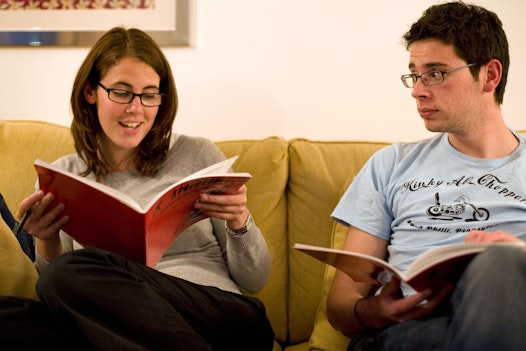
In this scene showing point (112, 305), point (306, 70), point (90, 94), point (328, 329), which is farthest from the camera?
point (306, 70)

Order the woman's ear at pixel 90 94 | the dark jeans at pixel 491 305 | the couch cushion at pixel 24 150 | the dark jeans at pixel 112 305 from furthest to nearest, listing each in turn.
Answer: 1. the couch cushion at pixel 24 150
2. the woman's ear at pixel 90 94
3. the dark jeans at pixel 112 305
4. the dark jeans at pixel 491 305

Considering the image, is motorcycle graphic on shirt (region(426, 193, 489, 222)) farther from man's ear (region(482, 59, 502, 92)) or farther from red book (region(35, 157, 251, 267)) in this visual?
red book (region(35, 157, 251, 267))

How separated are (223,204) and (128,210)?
0.24 m

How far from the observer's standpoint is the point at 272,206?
6.09 feet

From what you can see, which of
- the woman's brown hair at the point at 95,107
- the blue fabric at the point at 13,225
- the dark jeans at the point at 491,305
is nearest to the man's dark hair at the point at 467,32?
the woman's brown hair at the point at 95,107

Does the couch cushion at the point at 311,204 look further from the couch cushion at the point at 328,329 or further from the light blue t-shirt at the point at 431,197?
the light blue t-shirt at the point at 431,197

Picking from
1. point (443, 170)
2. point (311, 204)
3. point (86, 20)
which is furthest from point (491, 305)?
point (86, 20)

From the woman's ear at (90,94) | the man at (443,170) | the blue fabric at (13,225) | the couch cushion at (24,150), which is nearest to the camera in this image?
the man at (443,170)

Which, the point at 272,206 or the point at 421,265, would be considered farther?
the point at 272,206

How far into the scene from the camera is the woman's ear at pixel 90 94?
1669 millimetres

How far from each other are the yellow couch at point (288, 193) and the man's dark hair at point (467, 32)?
44cm

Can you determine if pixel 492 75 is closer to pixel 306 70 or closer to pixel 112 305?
pixel 306 70

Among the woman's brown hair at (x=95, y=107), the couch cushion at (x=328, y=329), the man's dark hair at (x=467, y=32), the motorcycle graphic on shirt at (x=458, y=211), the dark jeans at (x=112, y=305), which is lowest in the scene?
the couch cushion at (x=328, y=329)

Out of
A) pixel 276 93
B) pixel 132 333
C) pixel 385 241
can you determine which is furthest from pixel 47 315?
pixel 276 93
